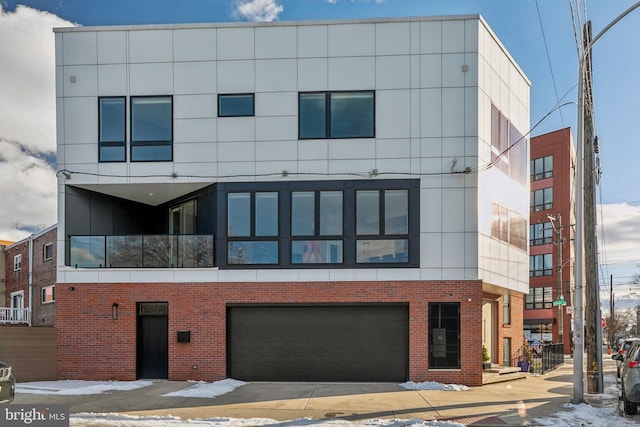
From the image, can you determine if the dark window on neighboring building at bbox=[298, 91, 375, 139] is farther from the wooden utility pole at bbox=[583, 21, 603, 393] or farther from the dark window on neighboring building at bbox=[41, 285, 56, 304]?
the dark window on neighboring building at bbox=[41, 285, 56, 304]

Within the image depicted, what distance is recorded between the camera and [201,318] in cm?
1627

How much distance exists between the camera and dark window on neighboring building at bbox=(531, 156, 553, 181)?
47.5 meters

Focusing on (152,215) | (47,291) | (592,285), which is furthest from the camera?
(47,291)

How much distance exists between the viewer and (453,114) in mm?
Result: 16234

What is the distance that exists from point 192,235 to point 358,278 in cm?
512

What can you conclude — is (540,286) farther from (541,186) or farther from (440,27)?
(440,27)

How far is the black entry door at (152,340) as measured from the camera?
651 inches

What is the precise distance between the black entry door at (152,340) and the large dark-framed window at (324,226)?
253 centimetres

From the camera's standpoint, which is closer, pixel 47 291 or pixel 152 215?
pixel 152 215

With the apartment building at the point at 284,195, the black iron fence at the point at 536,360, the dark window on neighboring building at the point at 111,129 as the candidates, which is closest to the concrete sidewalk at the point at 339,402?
the apartment building at the point at 284,195

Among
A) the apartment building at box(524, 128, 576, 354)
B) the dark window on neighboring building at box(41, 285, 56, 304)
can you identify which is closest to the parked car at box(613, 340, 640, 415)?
the dark window on neighboring building at box(41, 285, 56, 304)

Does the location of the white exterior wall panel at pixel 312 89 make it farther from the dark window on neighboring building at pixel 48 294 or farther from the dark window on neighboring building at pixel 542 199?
the dark window on neighboring building at pixel 542 199

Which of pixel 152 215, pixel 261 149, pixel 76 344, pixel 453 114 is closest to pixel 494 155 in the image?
pixel 453 114

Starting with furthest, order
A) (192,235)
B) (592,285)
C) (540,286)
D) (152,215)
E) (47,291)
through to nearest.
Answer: (540,286)
(47,291)
(152,215)
(192,235)
(592,285)
